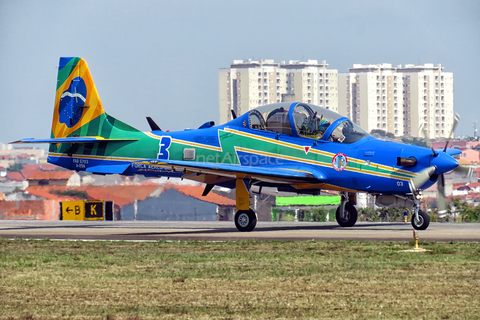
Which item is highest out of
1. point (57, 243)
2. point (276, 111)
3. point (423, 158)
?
point (276, 111)

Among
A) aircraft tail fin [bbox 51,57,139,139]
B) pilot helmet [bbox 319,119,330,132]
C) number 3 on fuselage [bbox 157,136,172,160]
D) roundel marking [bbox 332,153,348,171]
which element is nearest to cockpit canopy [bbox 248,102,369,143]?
pilot helmet [bbox 319,119,330,132]

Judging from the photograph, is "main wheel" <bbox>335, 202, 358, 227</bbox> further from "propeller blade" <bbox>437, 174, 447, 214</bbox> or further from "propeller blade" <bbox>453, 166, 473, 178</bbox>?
"propeller blade" <bbox>453, 166, 473, 178</bbox>

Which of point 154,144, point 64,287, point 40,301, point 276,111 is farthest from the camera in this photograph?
point 154,144

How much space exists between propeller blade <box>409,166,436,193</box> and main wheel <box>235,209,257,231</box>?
4751 mm

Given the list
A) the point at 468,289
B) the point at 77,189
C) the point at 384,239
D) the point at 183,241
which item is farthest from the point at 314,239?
the point at 77,189

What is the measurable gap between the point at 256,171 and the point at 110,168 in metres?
6.66

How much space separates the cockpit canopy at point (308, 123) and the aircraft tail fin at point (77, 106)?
645 centimetres

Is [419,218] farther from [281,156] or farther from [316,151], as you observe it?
[281,156]

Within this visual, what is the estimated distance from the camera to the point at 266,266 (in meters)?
12.4

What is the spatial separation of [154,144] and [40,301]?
15.1 meters

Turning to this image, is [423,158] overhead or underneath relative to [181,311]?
overhead

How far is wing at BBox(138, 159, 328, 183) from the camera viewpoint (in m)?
20.3

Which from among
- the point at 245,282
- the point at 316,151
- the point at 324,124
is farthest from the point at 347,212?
the point at 245,282

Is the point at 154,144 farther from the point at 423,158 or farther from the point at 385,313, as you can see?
the point at 385,313
